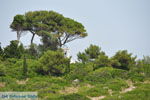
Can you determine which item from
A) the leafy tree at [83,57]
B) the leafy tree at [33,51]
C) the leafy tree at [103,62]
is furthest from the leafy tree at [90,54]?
the leafy tree at [33,51]

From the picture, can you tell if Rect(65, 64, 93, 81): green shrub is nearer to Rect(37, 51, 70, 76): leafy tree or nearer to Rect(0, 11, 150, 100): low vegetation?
Rect(0, 11, 150, 100): low vegetation

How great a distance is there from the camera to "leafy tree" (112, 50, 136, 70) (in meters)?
20.8

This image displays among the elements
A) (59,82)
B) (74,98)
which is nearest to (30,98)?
(74,98)

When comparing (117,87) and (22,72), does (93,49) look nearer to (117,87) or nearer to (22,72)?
(22,72)

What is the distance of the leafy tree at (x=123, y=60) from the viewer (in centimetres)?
2079

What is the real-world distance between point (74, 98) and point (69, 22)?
83.0 ft

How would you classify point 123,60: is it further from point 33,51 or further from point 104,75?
point 33,51

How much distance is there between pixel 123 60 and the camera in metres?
21.1

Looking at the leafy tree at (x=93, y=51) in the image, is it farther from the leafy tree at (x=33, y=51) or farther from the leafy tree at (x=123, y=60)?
the leafy tree at (x=33, y=51)

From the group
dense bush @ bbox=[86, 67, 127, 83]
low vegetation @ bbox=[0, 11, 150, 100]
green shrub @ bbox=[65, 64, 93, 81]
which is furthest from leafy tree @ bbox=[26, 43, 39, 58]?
dense bush @ bbox=[86, 67, 127, 83]

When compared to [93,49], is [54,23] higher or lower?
higher

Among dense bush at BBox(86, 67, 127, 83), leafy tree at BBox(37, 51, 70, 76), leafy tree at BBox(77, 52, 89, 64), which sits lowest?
dense bush at BBox(86, 67, 127, 83)

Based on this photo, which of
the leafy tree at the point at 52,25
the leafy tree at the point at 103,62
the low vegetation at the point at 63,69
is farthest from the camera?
the leafy tree at the point at 52,25

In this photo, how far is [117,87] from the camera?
1186 cm
